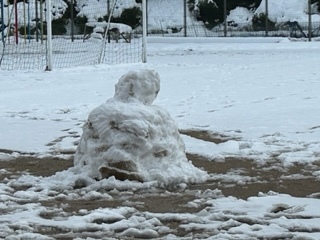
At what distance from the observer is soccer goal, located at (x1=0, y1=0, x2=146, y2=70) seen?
21.9 m

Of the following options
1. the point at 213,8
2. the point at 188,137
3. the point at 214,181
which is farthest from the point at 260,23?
the point at 214,181

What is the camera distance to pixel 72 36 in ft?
106

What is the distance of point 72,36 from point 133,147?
25.9 metres

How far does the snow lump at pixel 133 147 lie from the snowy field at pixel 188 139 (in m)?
0.12

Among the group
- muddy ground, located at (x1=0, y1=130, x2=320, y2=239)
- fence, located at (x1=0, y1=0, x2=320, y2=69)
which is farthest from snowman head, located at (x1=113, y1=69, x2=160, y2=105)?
fence, located at (x1=0, y1=0, x2=320, y2=69)

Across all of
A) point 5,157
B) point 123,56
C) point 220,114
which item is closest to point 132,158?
point 5,157

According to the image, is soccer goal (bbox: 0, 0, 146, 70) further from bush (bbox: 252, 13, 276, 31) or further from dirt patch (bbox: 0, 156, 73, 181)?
dirt patch (bbox: 0, 156, 73, 181)

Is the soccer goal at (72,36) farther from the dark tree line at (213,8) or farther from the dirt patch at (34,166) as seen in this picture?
the dirt patch at (34,166)

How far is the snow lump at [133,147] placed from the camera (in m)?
6.66

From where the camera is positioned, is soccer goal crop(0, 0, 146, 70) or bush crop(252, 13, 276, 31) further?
bush crop(252, 13, 276, 31)

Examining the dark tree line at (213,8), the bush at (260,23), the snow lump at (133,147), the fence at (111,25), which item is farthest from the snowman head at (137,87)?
the dark tree line at (213,8)

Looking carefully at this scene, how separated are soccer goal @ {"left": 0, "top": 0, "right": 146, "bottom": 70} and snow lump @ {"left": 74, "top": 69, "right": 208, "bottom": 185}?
1181 centimetres

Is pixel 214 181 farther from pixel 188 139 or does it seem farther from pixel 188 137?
pixel 188 137

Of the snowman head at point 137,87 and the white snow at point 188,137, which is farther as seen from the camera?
the snowman head at point 137,87
